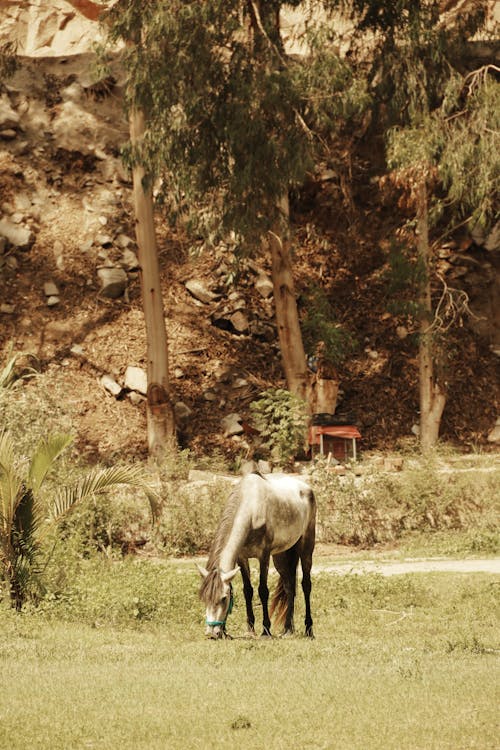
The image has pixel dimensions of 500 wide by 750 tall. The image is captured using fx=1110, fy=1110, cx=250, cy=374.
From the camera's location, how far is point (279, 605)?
10.5 meters

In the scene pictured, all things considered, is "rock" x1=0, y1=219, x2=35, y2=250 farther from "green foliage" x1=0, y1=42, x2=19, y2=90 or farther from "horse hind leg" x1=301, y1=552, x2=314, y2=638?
"horse hind leg" x1=301, y1=552, x2=314, y2=638

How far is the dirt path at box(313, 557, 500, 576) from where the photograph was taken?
14961mm

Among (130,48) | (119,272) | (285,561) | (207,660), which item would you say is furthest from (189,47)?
(207,660)

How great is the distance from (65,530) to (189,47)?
11.9m

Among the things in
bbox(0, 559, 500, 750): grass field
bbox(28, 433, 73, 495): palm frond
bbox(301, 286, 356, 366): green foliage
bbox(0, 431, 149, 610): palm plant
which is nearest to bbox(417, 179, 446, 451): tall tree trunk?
bbox(301, 286, 356, 366): green foliage

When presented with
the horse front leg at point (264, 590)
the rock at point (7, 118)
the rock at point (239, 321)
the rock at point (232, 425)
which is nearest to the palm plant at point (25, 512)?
the horse front leg at point (264, 590)

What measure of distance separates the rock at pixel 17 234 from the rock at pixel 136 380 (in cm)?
575

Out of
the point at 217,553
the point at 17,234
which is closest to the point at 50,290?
the point at 17,234

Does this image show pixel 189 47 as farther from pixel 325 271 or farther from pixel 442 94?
pixel 325 271

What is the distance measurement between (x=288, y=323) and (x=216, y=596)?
17.2m

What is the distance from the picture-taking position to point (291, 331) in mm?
26266

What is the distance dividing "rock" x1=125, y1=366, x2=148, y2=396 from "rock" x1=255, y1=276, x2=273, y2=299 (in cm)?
470

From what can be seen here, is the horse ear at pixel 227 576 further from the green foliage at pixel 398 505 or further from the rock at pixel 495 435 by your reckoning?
the rock at pixel 495 435

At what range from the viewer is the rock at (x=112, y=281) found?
3042 centimetres
